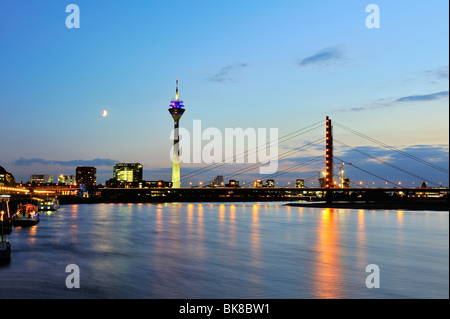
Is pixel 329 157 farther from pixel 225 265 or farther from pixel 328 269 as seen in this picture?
pixel 225 265

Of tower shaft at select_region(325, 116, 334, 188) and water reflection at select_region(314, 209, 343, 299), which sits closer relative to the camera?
water reflection at select_region(314, 209, 343, 299)

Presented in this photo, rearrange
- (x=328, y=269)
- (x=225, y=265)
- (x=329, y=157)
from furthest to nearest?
(x=329, y=157) < (x=225, y=265) < (x=328, y=269)

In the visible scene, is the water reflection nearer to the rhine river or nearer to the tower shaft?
the rhine river

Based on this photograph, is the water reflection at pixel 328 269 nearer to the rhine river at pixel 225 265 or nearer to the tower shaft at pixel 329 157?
the rhine river at pixel 225 265

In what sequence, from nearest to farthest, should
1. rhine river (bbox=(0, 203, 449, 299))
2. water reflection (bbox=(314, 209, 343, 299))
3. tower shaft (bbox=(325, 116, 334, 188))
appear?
rhine river (bbox=(0, 203, 449, 299)) → water reflection (bbox=(314, 209, 343, 299)) → tower shaft (bbox=(325, 116, 334, 188))

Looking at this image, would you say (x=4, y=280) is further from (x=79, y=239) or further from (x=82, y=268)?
(x=79, y=239)

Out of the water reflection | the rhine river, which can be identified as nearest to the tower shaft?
the rhine river

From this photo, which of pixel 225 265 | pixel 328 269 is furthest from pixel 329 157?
pixel 225 265

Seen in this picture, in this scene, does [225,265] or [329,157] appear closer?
[225,265]

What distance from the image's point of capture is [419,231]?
63281mm

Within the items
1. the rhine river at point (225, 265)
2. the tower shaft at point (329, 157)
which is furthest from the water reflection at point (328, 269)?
the tower shaft at point (329, 157)
